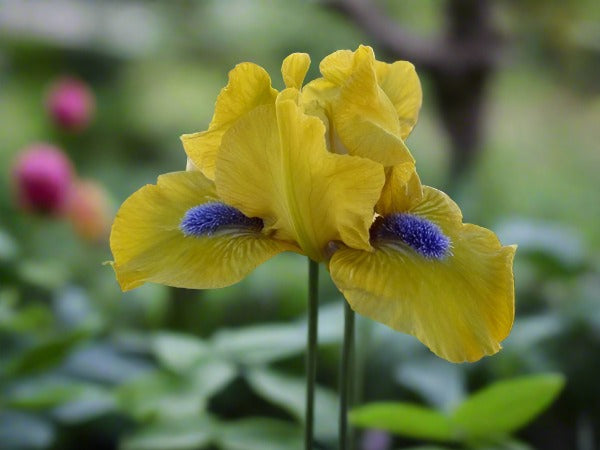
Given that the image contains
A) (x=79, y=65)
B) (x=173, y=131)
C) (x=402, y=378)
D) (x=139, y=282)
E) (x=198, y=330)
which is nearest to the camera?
(x=139, y=282)

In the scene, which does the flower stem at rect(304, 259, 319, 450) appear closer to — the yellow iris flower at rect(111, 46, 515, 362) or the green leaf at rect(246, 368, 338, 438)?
the yellow iris flower at rect(111, 46, 515, 362)

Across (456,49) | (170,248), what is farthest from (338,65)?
(456,49)

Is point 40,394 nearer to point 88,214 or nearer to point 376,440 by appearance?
point 376,440

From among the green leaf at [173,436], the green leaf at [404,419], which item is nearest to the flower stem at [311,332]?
the green leaf at [404,419]

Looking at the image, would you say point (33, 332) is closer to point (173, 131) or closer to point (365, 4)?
point (365, 4)

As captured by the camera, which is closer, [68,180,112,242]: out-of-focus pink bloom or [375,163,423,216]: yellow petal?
[375,163,423,216]: yellow petal

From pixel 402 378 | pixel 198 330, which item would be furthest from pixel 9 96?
pixel 402 378

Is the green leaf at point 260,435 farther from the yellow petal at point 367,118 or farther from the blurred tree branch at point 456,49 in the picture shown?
the blurred tree branch at point 456,49

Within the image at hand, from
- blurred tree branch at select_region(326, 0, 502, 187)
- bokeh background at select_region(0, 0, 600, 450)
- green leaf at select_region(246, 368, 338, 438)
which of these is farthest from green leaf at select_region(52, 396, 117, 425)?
blurred tree branch at select_region(326, 0, 502, 187)
